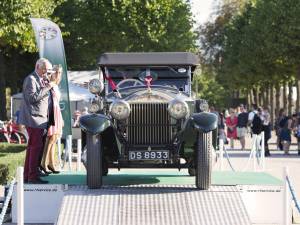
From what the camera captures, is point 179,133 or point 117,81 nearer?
point 179,133

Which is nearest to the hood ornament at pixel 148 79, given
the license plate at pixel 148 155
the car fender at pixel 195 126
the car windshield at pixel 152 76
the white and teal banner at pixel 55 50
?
the car windshield at pixel 152 76

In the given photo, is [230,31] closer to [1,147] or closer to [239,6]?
[239,6]

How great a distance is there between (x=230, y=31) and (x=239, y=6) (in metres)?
10.2

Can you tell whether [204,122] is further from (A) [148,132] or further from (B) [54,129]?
(B) [54,129]

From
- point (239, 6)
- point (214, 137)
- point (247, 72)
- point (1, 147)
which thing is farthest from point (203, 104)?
point (239, 6)

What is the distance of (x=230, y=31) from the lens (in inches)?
2655

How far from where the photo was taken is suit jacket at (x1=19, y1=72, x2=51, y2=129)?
492 inches

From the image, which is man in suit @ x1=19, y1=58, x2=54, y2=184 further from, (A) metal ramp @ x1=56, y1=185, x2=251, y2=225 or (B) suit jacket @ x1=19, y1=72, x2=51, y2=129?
(A) metal ramp @ x1=56, y1=185, x2=251, y2=225

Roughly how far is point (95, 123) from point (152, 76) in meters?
1.98

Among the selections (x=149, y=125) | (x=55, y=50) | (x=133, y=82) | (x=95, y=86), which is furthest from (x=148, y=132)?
(x=55, y=50)

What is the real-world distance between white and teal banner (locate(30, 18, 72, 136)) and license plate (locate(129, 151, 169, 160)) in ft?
32.3

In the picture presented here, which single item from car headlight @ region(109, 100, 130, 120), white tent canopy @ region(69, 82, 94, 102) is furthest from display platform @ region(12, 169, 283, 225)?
white tent canopy @ region(69, 82, 94, 102)

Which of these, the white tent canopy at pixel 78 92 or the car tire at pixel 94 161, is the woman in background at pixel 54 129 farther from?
the white tent canopy at pixel 78 92

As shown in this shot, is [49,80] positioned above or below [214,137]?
above
